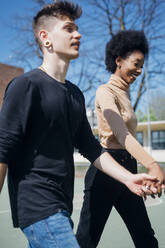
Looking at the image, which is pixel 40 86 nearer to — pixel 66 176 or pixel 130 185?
pixel 66 176

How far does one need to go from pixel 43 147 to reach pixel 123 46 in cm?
158

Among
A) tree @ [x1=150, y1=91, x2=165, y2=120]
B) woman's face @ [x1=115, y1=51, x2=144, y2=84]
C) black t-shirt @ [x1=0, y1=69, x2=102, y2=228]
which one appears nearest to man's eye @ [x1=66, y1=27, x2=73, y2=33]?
black t-shirt @ [x1=0, y1=69, x2=102, y2=228]

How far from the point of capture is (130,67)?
9.11 ft

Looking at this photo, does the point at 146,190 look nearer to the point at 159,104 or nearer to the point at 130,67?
the point at 130,67

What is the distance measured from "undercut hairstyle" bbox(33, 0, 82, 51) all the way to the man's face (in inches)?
2.8

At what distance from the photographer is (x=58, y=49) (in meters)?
1.94

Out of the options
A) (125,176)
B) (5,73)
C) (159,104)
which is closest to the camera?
(125,176)

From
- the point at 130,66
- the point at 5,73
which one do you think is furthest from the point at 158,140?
the point at 130,66

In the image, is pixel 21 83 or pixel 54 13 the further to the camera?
pixel 54 13

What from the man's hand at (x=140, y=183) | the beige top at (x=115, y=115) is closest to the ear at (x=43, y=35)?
the beige top at (x=115, y=115)

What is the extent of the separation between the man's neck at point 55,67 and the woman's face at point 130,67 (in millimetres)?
953

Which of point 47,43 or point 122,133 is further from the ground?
point 47,43

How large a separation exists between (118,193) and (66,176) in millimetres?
909

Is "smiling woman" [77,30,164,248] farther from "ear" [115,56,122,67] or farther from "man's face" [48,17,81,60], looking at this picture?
"man's face" [48,17,81,60]
